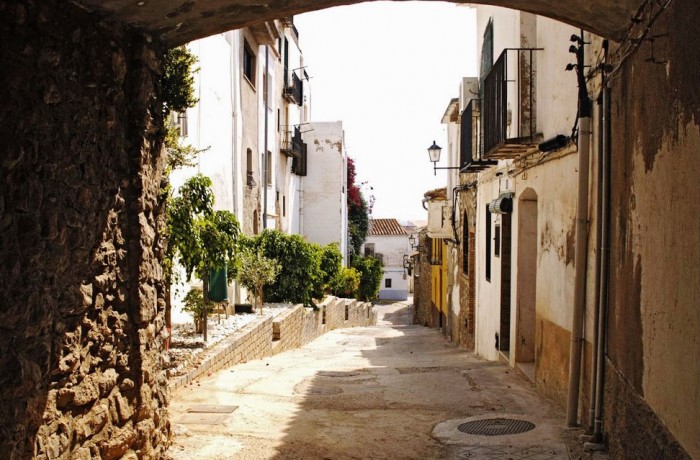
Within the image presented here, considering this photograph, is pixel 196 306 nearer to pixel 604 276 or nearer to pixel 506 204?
pixel 506 204

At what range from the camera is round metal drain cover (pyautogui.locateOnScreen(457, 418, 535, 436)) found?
6656 mm

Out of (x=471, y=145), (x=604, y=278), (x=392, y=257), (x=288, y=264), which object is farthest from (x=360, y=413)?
(x=392, y=257)

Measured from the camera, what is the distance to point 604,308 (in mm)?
5863

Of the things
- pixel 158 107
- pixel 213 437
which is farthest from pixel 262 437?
pixel 158 107

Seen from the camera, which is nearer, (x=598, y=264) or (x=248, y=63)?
(x=598, y=264)

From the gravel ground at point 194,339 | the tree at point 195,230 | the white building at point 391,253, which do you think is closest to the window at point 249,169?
the gravel ground at point 194,339

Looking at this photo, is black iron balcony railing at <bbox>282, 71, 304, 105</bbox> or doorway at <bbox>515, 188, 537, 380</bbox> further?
black iron balcony railing at <bbox>282, 71, 304, 105</bbox>

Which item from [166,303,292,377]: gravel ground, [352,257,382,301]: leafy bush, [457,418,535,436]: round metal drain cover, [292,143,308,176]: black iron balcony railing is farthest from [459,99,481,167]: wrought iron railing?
[352,257,382,301]: leafy bush

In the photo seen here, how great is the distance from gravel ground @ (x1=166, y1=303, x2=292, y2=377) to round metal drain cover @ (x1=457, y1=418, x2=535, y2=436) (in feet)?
10.0

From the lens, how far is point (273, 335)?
1528 centimetres

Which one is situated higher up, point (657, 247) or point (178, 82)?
point (178, 82)

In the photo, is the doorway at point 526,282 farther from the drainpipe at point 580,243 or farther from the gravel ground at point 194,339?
the gravel ground at point 194,339

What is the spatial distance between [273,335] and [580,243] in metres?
9.69

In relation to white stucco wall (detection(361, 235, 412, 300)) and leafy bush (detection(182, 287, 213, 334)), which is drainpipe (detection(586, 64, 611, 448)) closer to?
leafy bush (detection(182, 287, 213, 334))
